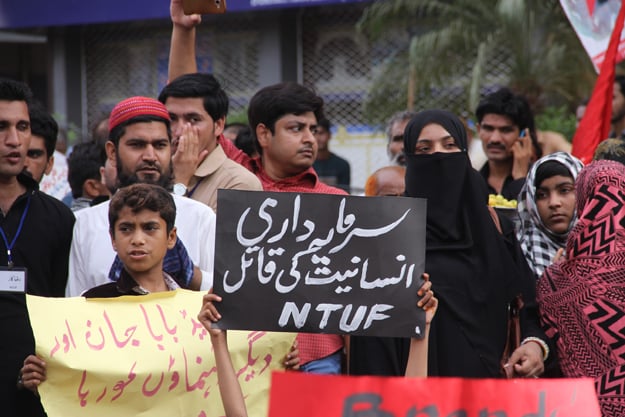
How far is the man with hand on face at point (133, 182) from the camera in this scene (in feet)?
14.3

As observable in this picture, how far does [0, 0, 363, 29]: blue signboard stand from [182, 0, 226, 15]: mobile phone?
10600 millimetres

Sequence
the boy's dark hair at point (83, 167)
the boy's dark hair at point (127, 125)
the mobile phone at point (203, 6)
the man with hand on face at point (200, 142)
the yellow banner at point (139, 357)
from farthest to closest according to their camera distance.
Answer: the boy's dark hair at point (83, 167) < the mobile phone at point (203, 6) < the man with hand on face at point (200, 142) < the boy's dark hair at point (127, 125) < the yellow banner at point (139, 357)

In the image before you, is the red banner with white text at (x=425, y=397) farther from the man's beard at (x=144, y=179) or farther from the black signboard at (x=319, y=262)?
the man's beard at (x=144, y=179)

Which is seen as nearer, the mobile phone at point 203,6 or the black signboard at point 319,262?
the black signboard at point 319,262

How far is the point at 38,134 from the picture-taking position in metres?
5.84

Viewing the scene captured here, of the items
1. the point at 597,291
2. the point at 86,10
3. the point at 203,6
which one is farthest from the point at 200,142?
the point at 86,10

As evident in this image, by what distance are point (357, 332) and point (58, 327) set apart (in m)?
1.04

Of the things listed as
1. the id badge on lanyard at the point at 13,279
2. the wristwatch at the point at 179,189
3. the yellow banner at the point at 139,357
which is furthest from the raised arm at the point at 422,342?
the wristwatch at the point at 179,189

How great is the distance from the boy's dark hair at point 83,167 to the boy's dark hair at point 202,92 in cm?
122

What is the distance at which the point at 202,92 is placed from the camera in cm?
543

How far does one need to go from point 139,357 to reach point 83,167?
2934 millimetres

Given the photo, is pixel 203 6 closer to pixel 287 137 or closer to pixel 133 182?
pixel 287 137

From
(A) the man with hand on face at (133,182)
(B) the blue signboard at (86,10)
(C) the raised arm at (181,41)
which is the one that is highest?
(B) the blue signboard at (86,10)

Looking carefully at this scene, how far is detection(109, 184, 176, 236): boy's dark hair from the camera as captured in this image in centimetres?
412
